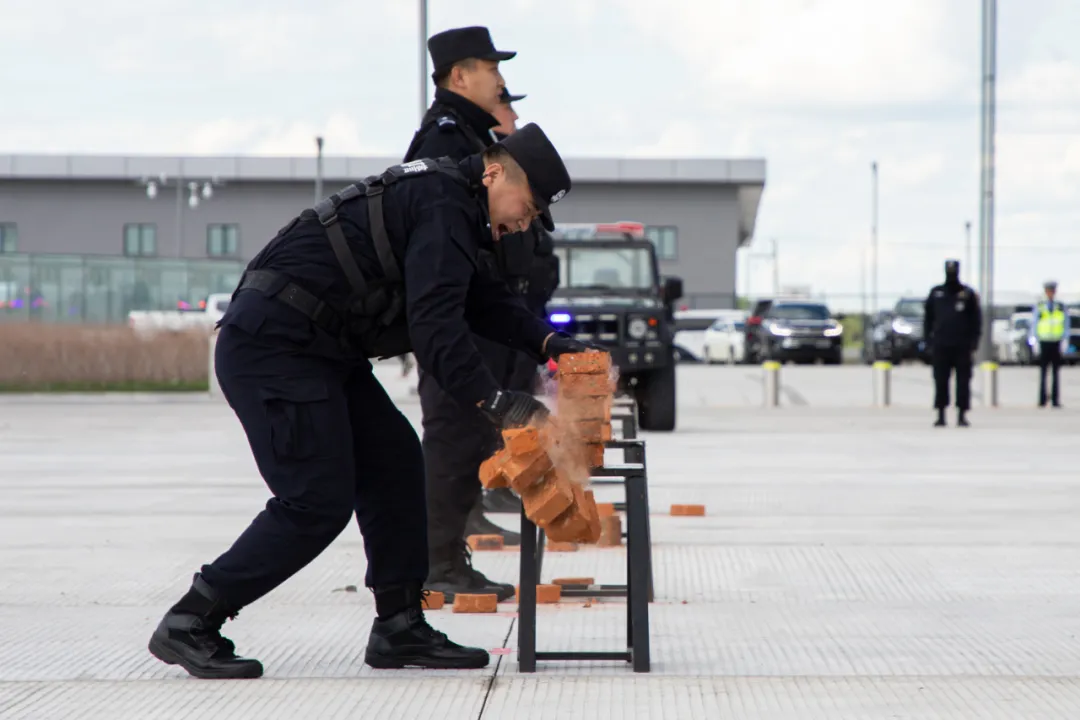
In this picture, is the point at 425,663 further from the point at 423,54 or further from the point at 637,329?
the point at 423,54

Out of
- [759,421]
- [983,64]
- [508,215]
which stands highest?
[983,64]

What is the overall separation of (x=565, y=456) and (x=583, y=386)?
9.0 inches

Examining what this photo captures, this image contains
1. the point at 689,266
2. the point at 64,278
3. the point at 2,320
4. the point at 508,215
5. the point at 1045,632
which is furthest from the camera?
the point at 689,266

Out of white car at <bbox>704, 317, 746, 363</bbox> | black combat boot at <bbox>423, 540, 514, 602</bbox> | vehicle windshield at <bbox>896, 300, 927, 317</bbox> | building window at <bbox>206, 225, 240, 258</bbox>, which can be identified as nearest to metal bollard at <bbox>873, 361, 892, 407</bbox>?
black combat boot at <bbox>423, 540, 514, 602</bbox>

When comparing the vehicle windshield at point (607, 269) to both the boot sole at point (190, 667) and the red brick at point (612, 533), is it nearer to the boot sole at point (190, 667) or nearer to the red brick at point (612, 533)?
the red brick at point (612, 533)

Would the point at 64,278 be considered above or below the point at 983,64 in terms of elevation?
below

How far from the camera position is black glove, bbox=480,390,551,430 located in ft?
16.0

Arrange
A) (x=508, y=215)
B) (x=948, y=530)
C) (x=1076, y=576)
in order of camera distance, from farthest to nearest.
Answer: (x=948, y=530) → (x=1076, y=576) → (x=508, y=215)

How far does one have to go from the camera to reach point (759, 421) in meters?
19.1

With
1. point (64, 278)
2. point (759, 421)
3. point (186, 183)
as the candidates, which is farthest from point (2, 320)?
point (186, 183)

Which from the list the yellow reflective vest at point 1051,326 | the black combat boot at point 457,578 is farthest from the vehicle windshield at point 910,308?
the black combat boot at point 457,578

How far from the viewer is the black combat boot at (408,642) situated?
5.37 m

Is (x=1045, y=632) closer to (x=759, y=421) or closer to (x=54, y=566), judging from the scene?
(x=54, y=566)

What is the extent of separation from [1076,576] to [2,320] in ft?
79.8
